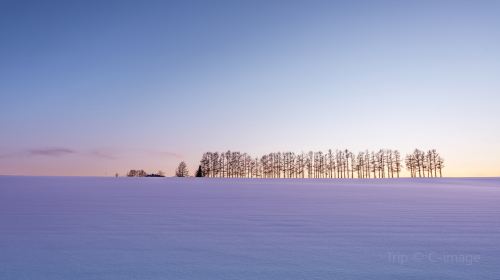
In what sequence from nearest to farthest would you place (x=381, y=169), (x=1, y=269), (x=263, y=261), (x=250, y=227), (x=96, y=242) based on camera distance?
(x=1, y=269), (x=263, y=261), (x=96, y=242), (x=250, y=227), (x=381, y=169)

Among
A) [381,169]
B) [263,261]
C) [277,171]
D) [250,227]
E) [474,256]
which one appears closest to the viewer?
[263,261]

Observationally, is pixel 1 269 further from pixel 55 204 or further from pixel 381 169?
pixel 381 169

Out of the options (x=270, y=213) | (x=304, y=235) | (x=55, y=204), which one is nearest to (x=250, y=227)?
(x=304, y=235)

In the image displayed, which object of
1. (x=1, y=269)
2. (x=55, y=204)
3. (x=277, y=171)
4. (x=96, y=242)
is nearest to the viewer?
(x=1, y=269)

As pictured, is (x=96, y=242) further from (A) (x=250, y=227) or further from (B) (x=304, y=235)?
(B) (x=304, y=235)

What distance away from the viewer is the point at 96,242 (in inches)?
161

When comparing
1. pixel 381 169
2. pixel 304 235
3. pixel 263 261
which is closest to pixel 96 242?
pixel 263 261

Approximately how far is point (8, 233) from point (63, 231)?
26.1 inches

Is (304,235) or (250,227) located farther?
(250,227)

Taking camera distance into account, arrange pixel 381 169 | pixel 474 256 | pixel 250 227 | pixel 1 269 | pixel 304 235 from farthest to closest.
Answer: pixel 381 169 < pixel 250 227 < pixel 304 235 < pixel 474 256 < pixel 1 269

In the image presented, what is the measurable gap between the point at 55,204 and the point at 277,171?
77.0 meters

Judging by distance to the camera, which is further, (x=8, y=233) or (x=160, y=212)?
(x=160, y=212)

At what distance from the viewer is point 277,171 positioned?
8381cm

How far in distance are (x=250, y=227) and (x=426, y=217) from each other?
3265 mm
